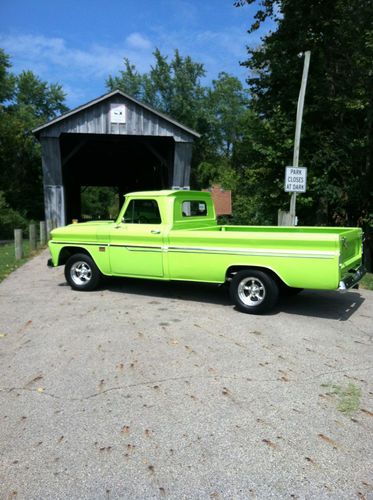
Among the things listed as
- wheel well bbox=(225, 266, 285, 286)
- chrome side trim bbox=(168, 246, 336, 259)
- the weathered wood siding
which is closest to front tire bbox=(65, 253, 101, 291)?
chrome side trim bbox=(168, 246, 336, 259)

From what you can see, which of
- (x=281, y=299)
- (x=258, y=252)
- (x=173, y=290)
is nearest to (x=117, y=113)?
(x=173, y=290)

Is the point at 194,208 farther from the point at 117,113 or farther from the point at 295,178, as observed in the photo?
the point at 117,113

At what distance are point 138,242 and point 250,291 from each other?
2111 millimetres

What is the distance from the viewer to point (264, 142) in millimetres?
16375

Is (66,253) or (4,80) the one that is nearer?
(66,253)

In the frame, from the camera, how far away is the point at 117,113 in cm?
1859

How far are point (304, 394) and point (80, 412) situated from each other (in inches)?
75.7

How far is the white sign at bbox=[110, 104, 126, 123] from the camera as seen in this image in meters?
18.6

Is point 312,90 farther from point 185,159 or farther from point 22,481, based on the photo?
point 22,481

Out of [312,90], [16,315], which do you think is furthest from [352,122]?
[16,315]

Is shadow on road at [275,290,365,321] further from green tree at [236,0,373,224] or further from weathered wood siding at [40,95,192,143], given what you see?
weathered wood siding at [40,95,192,143]

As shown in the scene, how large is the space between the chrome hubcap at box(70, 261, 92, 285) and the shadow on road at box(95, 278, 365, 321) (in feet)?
1.67

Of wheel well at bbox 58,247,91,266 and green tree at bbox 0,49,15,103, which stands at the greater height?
green tree at bbox 0,49,15,103

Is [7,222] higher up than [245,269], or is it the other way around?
[245,269]
